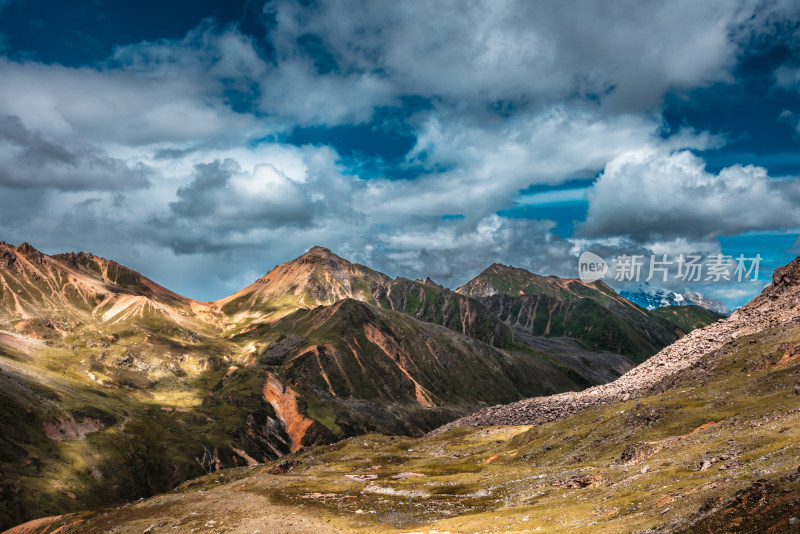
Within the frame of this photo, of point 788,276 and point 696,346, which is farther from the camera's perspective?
point 696,346

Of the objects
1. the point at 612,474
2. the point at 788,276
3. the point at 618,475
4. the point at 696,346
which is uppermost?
the point at 788,276

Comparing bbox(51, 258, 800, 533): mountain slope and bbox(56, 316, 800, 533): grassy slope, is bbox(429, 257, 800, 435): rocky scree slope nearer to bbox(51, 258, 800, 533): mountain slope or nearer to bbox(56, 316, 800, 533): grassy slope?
bbox(51, 258, 800, 533): mountain slope

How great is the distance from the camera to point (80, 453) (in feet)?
639

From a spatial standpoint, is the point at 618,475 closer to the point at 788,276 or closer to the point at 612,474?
the point at 612,474

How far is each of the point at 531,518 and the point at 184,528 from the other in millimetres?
46001

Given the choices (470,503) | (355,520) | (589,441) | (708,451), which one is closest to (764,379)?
(589,441)

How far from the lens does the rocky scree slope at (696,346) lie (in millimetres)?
152125

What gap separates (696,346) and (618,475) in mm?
121419

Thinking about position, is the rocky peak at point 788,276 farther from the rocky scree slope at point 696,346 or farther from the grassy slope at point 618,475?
the grassy slope at point 618,475

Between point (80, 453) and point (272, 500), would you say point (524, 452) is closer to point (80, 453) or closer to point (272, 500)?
point (272, 500)

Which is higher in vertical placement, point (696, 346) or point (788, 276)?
point (788, 276)

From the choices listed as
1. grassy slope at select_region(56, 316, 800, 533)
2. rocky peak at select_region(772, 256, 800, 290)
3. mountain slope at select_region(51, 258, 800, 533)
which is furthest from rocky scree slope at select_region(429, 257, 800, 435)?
grassy slope at select_region(56, 316, 800, 533)

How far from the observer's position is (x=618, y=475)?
224 ft

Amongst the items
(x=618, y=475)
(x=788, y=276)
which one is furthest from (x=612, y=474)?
(x=788, y=276)
